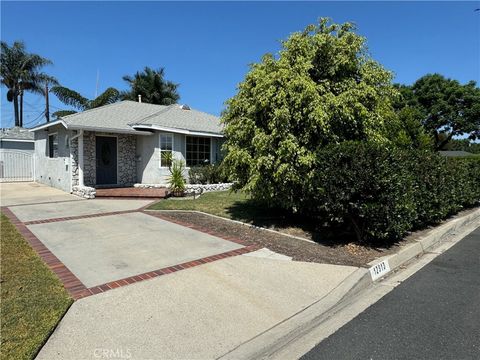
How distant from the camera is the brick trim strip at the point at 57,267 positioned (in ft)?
13.4

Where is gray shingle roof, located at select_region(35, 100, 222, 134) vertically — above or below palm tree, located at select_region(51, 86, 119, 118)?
below

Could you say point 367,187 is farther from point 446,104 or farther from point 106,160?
point 446,104

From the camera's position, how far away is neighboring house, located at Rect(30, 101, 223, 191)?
13602 mm

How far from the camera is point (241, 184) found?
8273 mm

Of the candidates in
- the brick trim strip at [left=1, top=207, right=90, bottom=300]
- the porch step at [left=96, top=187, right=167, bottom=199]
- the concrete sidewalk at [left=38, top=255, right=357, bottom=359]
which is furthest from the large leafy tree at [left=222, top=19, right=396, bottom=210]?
the porch step at [left=96, top=187, right=167, bottom=199]

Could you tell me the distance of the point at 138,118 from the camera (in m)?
16.0

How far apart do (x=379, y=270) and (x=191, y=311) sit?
3.14 metres

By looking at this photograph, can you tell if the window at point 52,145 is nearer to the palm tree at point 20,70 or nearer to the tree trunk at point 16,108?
the palm tree at point 20,70

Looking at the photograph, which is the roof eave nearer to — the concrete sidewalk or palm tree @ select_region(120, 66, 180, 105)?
the concrete sidewalk

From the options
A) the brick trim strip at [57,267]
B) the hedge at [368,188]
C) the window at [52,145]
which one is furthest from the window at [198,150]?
the hedge at [368,188]

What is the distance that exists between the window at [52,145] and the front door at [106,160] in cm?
252

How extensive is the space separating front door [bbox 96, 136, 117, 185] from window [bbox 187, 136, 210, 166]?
3.43 meters

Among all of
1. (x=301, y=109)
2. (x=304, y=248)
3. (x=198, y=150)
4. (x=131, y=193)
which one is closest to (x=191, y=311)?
(x=304, y=248)

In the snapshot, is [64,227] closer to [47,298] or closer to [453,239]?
[47,298]
